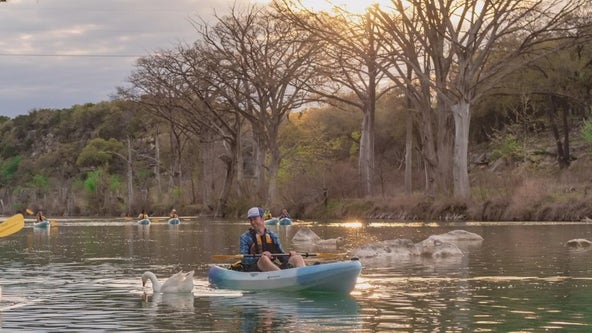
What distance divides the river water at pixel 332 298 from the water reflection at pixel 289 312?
0.02 m

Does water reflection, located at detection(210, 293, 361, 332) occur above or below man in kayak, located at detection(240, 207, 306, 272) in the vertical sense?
below

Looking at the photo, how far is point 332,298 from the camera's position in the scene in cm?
1775

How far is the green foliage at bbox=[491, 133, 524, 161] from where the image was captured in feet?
224

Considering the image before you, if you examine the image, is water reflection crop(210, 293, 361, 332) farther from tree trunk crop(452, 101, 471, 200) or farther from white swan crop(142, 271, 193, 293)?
tree trunk crop(452, 101, 471, 200)

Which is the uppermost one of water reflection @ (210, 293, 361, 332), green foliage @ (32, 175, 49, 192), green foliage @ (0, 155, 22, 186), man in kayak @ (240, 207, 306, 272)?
green foliage @ (0, 155, 22, 186)

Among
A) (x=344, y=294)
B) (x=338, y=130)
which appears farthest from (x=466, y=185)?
(x=338, y=130)

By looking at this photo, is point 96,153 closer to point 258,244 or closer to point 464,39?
point 464,39

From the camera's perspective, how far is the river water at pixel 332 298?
1446cm

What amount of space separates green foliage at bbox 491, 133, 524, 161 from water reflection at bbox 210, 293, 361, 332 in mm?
51797

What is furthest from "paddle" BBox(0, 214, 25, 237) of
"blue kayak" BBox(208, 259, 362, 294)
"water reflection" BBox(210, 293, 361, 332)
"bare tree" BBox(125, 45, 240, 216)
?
"bare tree" BBox(125, 45, 240, 216)

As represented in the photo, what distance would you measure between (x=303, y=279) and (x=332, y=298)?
0.81 meters

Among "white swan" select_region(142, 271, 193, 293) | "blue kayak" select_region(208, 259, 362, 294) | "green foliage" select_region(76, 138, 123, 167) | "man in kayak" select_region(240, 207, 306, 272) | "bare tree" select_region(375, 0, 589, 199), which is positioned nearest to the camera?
"blue kayak" select_region(208, 259, 362, 294)

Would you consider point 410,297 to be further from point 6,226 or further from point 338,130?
point 338,130

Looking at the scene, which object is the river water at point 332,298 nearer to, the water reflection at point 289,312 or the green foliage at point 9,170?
the water reflection at point 289,312
